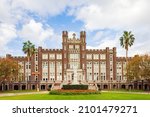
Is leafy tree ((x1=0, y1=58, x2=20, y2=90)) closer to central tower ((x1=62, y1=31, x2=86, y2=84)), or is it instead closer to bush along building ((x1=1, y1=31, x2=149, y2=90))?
bush along building ((x1=1, y1=31, x2=149, y2=90))

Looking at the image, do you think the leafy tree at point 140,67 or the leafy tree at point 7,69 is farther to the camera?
the leafy tree at point 7,69

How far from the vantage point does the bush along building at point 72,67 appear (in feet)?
392

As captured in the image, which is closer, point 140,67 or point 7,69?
point 7,69

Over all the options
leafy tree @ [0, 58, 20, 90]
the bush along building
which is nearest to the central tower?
the bush along building

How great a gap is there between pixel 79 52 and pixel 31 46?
19.6m

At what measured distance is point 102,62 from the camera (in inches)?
4882

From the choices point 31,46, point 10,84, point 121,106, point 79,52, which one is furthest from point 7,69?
point 121,106

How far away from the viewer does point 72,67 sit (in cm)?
12044

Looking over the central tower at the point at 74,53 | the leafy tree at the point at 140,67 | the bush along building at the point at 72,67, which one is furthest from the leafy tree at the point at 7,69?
the leafy tree at the point at 140,67

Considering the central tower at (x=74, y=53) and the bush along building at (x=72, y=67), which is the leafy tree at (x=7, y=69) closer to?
the bush along building at (x=72, y=67)

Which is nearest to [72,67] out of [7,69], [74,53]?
[74,53]

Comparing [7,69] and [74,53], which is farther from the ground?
[74,53]

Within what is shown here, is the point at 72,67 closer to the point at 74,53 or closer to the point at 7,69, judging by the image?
the point at 74,53

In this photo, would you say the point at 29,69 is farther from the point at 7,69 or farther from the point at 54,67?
the point at 7,69
